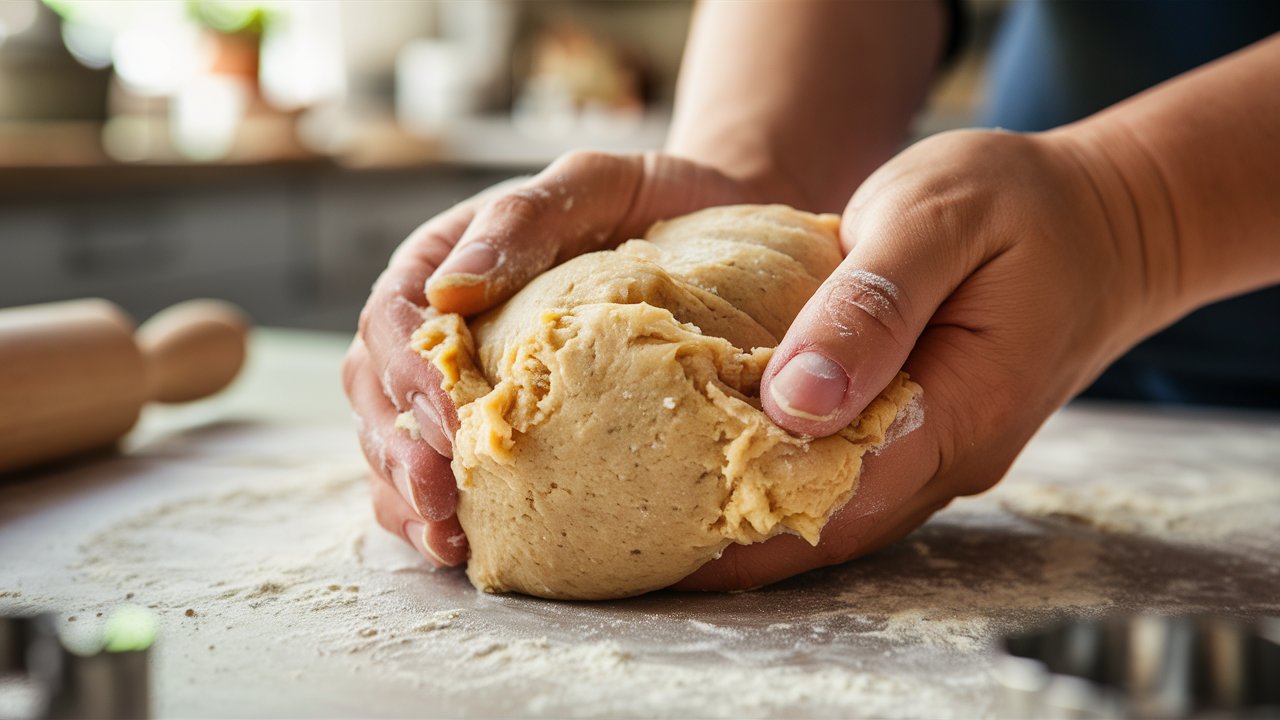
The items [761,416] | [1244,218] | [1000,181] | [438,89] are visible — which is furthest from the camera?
[438,89]

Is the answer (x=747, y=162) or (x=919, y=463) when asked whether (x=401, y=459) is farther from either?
(x=747, y=162)

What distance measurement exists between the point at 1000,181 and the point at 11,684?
1025 mm

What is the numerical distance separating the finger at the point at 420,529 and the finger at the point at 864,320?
1.27 feet

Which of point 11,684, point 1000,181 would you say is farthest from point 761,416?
point 11,684

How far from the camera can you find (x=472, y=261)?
119 centimetres

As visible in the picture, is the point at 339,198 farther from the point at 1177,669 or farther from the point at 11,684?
the point at 1177,669

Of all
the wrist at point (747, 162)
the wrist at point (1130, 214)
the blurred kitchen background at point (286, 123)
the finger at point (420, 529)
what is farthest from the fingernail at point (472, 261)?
the blurred kitchen background at point (286, 123)

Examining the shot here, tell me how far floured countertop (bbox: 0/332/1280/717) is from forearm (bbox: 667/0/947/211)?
0.55 meters

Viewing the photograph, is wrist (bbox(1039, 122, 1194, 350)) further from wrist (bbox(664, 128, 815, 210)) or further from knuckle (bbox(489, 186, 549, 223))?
knuckle (bbox(489, 186, 549, 223))

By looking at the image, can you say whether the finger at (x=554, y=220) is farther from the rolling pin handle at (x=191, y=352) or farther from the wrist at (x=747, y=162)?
the rolling pin handle at (x=191, y=352)

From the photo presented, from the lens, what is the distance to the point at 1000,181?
1.17 metres

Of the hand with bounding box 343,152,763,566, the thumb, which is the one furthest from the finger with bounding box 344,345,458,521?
the thumb

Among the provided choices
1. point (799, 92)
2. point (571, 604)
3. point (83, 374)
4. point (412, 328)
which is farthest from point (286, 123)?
point (571, 604)

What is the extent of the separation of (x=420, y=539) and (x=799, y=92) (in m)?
0.94
